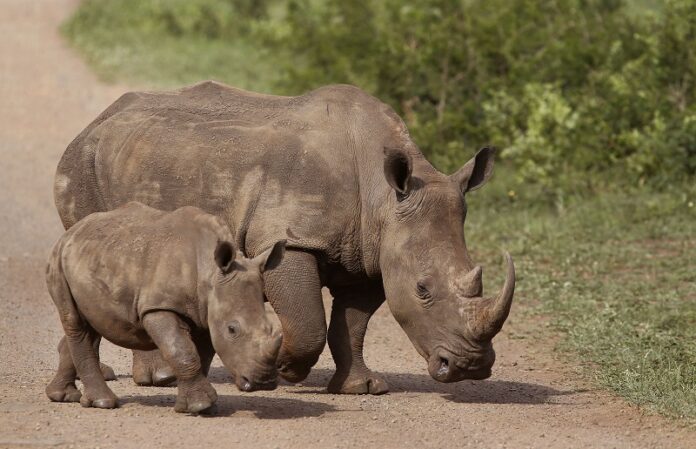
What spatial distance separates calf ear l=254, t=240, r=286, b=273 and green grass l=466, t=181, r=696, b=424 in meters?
2.27

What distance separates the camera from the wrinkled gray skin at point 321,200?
26.4 feet

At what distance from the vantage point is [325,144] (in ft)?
27.6

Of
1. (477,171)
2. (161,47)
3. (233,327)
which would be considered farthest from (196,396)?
(161,47)

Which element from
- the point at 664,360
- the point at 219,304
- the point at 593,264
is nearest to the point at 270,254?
the point at 219,304

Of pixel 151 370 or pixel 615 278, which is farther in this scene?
pixel 615 278

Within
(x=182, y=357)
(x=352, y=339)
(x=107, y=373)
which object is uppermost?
(x=182, y=357)

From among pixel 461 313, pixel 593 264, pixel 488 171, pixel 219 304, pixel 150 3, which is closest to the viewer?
pixel 219 304

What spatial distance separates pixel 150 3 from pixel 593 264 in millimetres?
18073

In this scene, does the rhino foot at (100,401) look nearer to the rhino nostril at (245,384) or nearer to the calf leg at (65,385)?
the calf leg at (65,385)

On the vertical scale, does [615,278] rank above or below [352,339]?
below

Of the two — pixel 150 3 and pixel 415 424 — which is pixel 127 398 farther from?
pixel 150 3

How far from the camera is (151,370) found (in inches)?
336

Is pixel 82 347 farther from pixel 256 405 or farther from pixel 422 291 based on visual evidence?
pixel 422 291

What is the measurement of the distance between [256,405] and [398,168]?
59.9 inches
